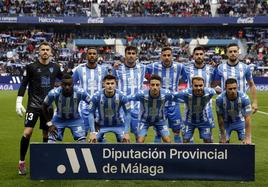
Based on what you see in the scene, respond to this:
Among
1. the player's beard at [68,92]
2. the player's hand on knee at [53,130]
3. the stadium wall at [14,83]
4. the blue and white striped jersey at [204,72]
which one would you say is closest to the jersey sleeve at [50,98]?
the player's beard at [68,92]

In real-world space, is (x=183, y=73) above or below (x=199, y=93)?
above

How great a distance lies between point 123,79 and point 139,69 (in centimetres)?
32

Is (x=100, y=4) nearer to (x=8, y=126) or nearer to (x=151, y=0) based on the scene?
(x=151, y=0)

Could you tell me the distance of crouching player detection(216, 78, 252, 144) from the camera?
7.18 m

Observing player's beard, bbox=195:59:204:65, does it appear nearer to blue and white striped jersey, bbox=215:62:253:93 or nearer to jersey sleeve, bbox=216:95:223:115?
blue and white striped jersey, bbox=215:62:253:93

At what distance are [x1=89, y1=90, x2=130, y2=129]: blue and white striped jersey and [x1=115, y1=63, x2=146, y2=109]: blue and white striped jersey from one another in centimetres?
107

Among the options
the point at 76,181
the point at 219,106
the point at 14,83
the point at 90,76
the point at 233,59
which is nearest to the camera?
the point at 76,181

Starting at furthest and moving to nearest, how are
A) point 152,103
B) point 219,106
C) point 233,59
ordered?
point 233,59
point 152,103
point 219,106

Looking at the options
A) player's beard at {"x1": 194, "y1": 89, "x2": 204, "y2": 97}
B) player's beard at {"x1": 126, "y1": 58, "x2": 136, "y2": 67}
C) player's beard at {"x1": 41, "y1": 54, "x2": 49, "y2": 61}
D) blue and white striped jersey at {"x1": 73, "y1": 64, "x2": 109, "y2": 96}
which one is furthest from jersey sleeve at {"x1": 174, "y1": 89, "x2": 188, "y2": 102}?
player's beard at {"x1": 41, "y1": 54, "x2": 49, "y2": 61}

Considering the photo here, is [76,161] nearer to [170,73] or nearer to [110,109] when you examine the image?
[110,109]

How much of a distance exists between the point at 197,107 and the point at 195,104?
0.21 ft

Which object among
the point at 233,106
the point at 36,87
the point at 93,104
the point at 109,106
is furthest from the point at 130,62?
the point at 233,106

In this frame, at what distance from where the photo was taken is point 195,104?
7645mm

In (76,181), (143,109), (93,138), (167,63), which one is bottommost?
(76,181)
